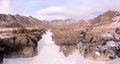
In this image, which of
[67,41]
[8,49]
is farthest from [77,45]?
[8,49]

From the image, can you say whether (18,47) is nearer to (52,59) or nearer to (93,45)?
(52,59)

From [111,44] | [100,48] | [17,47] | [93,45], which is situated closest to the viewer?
[17,47]

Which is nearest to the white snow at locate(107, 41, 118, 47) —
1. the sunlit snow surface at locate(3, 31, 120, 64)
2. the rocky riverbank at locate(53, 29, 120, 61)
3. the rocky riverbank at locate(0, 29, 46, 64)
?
the rocky riverbank at locate(53, 29, 120, 61)

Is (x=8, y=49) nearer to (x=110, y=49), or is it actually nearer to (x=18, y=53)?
(x=18, y=53)

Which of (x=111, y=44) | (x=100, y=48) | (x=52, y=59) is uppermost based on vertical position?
(x=111, y=44)

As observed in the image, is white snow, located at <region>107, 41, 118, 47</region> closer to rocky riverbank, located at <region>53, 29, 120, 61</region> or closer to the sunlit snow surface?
rocky riverbank, located at <region>53, 29, 120, 61</region>

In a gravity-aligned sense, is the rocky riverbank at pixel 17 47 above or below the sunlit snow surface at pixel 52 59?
above

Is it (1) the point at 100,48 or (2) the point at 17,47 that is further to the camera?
(1) the point at 100,48

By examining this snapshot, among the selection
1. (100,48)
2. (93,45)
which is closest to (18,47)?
(93,45)

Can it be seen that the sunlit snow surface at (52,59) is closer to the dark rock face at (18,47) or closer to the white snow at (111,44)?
the dark rock face at (18,47)

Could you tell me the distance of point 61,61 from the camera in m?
25.4

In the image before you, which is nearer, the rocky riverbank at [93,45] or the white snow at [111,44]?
the rocky riverbank at [93,45]

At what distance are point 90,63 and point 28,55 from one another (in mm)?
5641

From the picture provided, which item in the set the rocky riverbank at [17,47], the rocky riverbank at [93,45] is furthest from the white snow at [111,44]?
the rocky riverbank at [17,47]
